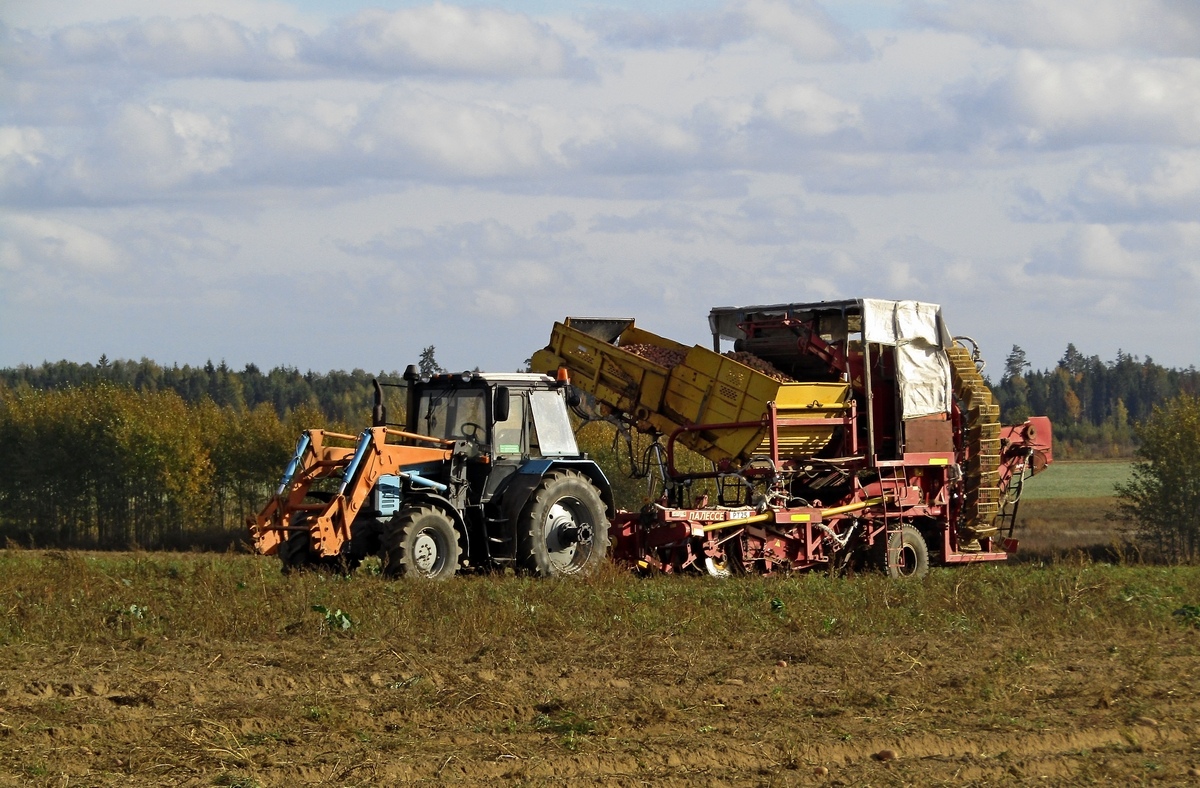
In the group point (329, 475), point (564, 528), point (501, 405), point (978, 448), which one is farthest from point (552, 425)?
point (978, 448)

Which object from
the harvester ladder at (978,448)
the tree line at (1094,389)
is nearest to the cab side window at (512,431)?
the harvester ladder at (978,448)

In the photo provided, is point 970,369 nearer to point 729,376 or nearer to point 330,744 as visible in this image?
point 729,376

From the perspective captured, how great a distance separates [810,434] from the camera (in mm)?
17422

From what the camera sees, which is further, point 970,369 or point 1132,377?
point 1132,377

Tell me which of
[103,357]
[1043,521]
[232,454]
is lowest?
[1043,521]

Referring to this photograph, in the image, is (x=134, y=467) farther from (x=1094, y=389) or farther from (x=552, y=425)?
(x=1094, y=389)

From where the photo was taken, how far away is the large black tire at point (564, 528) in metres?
15.3

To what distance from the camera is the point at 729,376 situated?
1711cm

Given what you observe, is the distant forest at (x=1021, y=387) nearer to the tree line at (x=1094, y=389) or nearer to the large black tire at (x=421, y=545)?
the tree line at (x=1094, y=389)

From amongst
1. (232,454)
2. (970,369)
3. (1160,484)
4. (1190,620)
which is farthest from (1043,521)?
(1190,620)

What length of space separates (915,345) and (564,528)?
18.4ft

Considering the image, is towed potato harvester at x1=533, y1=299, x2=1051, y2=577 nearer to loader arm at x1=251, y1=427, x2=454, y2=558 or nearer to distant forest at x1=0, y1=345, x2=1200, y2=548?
loader arm at x1=251, y1=427, x2=454, y2=558

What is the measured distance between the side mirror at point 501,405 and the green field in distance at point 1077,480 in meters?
53.3

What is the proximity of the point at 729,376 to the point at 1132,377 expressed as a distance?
131185 millimetres
